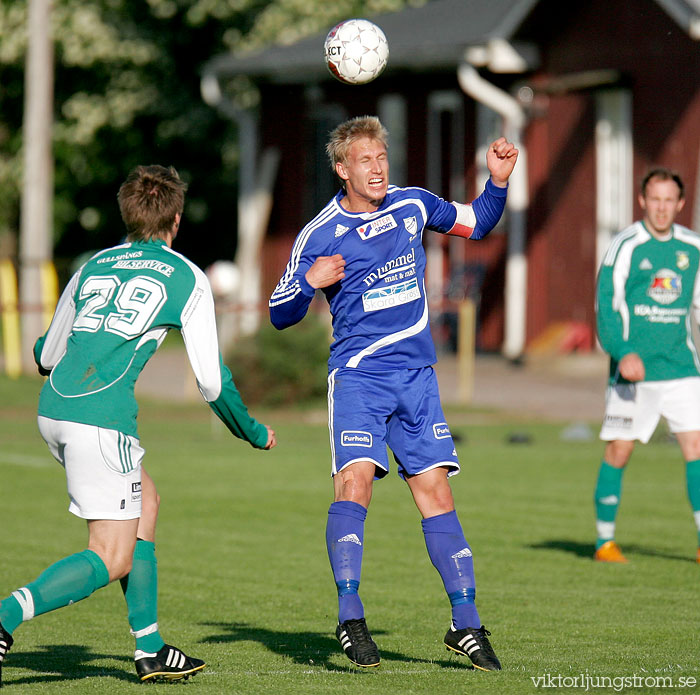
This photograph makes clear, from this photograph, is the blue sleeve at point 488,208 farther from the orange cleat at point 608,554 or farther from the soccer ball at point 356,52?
the orange cleat at point 608,554

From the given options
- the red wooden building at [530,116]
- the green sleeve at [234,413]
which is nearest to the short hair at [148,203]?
the green sleeve at [234,413]

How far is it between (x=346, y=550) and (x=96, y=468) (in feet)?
4.10

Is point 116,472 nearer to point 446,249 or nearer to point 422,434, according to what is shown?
point 422,434

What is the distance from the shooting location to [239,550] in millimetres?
10273

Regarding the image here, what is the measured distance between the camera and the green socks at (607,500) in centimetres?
968

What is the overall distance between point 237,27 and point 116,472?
28.3 metres

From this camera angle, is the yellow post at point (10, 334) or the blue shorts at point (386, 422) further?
the yellow post at point (10, 334)

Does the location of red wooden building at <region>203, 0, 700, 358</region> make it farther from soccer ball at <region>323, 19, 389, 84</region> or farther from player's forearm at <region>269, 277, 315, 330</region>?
player's forearm at <region>269, 277, 315, 330</region>

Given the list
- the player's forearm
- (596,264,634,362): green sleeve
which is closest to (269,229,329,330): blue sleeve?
the player's forearm

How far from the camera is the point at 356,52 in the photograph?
792 centimetres

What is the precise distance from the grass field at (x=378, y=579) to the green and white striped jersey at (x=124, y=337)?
1139mm

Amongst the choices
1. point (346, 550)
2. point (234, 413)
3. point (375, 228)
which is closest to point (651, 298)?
point (375, 228)

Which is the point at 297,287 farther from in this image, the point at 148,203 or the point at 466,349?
the point at 466,349

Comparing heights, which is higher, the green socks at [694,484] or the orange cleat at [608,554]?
the green socks at [694,484]
